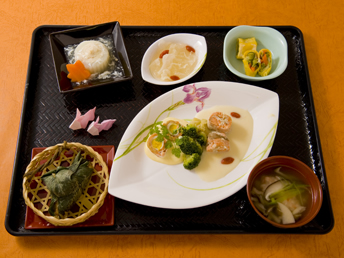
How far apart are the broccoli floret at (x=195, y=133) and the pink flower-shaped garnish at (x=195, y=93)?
0.25 meters

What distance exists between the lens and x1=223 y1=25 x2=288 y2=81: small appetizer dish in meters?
2.34

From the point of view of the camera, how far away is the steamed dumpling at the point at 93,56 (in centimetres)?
238

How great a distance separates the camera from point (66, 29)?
8.73 ft

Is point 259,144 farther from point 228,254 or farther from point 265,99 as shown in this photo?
point 228,254

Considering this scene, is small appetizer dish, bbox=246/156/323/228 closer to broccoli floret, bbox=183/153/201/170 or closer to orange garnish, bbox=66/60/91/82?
broccoli floret, bbox=183/153/201/170

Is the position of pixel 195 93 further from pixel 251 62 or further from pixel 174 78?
pixel 251 62

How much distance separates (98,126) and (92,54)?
64 centimetres

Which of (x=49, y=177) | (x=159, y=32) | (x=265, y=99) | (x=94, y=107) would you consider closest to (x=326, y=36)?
(x=265, y=99)

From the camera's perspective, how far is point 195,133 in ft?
6.84

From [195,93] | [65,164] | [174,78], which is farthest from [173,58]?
[65,164]

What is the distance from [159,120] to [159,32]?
0.97 metres

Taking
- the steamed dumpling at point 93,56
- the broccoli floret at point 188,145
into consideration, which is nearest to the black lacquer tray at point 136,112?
the steamed dumpling at point 93,56

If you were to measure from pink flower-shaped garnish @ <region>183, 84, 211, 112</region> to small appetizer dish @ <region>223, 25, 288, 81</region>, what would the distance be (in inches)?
11.1

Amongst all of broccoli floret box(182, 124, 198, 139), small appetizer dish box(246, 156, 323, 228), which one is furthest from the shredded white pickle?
small appetizer dish box(246, 156, 323, 228)
